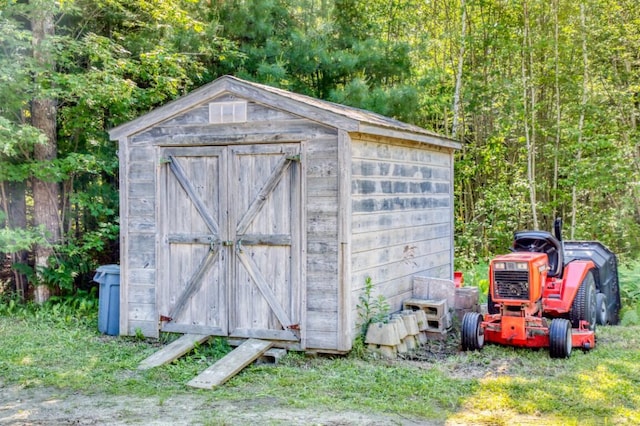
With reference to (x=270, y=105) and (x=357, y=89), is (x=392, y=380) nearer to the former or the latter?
(x=270, y=105)

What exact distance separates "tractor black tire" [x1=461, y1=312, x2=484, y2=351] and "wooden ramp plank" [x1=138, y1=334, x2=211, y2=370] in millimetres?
2609

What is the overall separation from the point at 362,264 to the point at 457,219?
8.27 meters

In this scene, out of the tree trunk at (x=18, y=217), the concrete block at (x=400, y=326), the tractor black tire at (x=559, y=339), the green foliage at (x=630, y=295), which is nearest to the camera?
the tractor black tire at (x=559, y=339)

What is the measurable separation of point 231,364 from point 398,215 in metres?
2.58

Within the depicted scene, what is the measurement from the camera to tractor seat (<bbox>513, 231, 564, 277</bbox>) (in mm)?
6617

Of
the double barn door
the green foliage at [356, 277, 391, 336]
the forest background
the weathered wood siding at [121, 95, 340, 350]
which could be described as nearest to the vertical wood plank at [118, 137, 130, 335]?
the weathered wood siding at [121, 95, 340, 350]

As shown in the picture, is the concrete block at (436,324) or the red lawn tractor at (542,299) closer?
the red lawn tractor at (542,299)

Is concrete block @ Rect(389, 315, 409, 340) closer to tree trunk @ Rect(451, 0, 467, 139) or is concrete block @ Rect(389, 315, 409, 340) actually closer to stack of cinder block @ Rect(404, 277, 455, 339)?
stack of cinder block @ Rect(404, 277, 455, 339)

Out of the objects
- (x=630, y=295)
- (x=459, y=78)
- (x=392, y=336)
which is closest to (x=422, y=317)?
(x=392, y=336)

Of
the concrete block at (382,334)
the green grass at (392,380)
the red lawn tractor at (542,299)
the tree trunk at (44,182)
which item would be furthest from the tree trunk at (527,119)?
the tree trunk at (44,182)

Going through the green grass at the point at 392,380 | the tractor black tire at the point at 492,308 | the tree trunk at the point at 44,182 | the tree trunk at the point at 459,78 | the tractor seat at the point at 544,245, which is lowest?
the green grass at the point at 392,380

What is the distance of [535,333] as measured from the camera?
19.8 ft

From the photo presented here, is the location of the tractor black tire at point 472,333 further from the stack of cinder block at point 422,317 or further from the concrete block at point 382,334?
the concrete block at point 382,334

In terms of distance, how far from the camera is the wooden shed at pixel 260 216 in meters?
6.05
